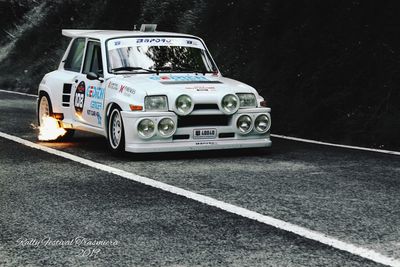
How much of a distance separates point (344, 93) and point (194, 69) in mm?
3936

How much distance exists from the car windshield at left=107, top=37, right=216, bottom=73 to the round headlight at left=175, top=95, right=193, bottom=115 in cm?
105

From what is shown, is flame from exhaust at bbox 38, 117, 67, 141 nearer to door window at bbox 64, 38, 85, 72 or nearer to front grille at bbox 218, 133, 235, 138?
door window at bbox 64, 38, 85, 72

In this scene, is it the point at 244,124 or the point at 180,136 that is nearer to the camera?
the point at 180,136

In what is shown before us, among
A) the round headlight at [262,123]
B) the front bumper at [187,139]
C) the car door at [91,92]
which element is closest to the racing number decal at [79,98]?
the car door at [91,92]

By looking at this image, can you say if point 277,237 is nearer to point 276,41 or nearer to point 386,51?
point 386,51

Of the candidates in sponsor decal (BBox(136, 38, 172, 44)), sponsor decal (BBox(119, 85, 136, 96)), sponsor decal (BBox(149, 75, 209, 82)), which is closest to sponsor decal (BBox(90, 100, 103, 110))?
sponsor decal (BBox(119, 85, 136, 96))

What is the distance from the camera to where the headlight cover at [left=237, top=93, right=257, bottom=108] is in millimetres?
9961

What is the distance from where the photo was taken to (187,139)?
9672 mm

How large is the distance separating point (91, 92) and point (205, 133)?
1.91m

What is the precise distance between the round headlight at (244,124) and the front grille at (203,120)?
0.15 meters

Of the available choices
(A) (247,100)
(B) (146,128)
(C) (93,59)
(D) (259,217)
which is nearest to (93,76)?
(C) (93,59)

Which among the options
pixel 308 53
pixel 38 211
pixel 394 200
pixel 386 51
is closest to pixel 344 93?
pixel 386 51

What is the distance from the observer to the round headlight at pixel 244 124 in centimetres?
991

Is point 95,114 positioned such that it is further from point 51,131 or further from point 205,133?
point 205,133
